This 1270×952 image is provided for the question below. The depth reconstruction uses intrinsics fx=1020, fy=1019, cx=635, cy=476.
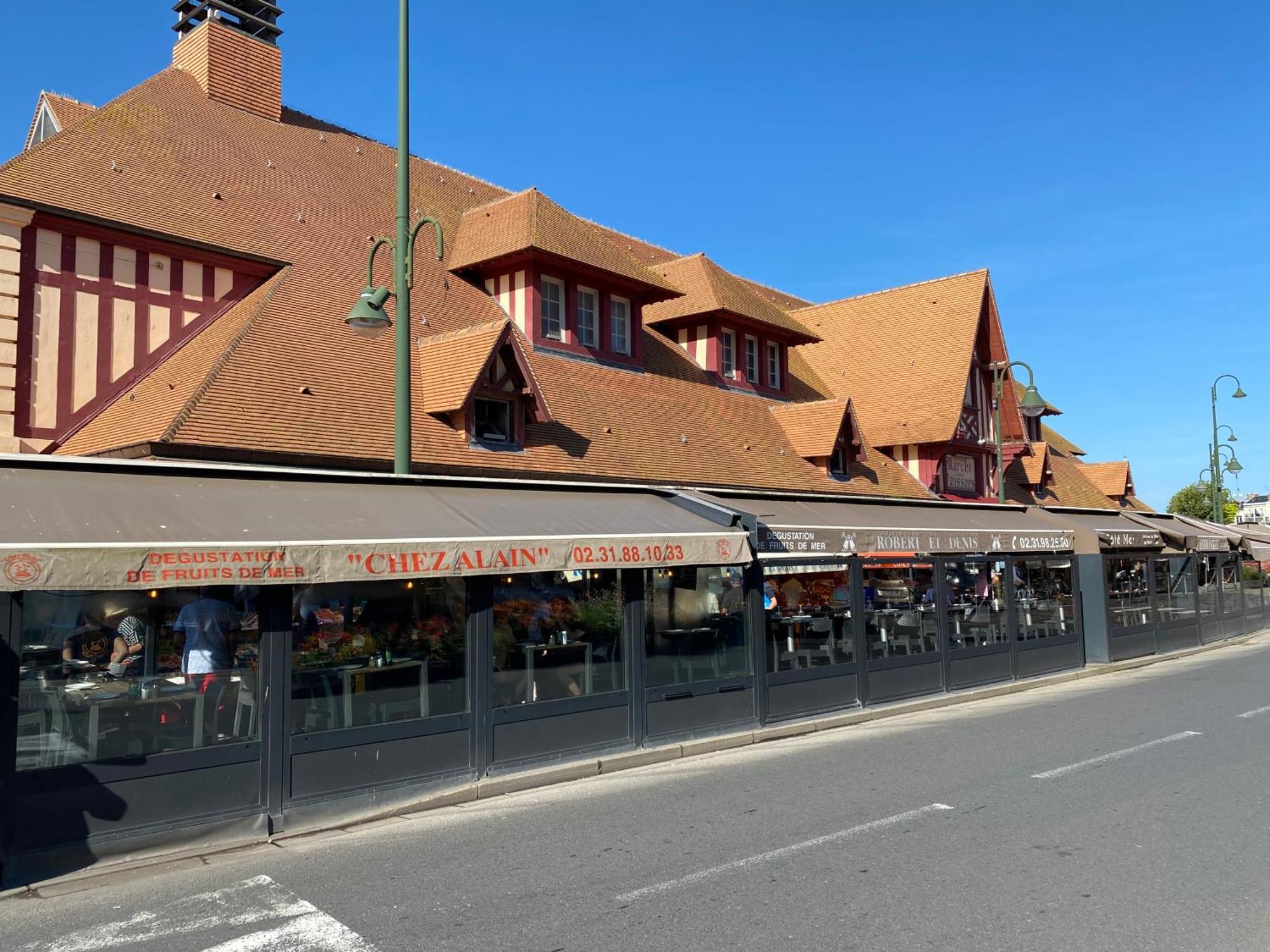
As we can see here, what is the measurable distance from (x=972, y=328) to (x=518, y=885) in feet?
87.4

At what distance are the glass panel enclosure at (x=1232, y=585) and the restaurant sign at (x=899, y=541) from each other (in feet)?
35.2

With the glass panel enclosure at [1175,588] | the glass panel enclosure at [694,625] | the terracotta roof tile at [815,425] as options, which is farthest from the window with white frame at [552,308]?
the glass panel enclosure at [1175,588]

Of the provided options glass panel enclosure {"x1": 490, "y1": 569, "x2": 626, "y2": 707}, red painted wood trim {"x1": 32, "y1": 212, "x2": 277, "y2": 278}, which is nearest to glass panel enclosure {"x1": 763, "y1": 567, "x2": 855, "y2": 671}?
glass panel enclosure {"x1": 490, "y1": 569, "x2": 626, "y2": 707}

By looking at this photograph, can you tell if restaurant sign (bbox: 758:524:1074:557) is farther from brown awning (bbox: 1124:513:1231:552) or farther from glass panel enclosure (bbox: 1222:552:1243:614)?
glass panel enclosure (bbox: 1222:552:1243:614)

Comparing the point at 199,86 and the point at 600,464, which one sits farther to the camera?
the point at 199,86

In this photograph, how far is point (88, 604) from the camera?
24.6 ft

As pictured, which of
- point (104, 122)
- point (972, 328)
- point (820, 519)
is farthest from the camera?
point (972, 328)

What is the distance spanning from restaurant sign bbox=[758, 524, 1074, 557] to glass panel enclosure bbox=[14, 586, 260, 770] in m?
6.47

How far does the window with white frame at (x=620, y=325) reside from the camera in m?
21.6

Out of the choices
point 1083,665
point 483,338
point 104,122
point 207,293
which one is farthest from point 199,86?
point 1083,665

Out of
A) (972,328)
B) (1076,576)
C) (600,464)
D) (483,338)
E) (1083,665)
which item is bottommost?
(1083,665)

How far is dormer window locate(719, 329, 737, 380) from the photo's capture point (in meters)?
24.7

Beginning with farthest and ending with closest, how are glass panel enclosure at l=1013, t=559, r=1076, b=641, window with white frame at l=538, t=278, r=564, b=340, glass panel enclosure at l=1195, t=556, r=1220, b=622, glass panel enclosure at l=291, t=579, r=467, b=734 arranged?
glass panel enclosure at l=1195, t=556, r=1220, b=622, window with white frame at l=538, t=278, r=564, b=340, glass panel enclosure at l=1013, t=559, r=1076, b=641, glass panel enclosure at l=291, t=579, r=467, b=734

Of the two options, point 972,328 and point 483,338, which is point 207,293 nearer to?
point 483,338
